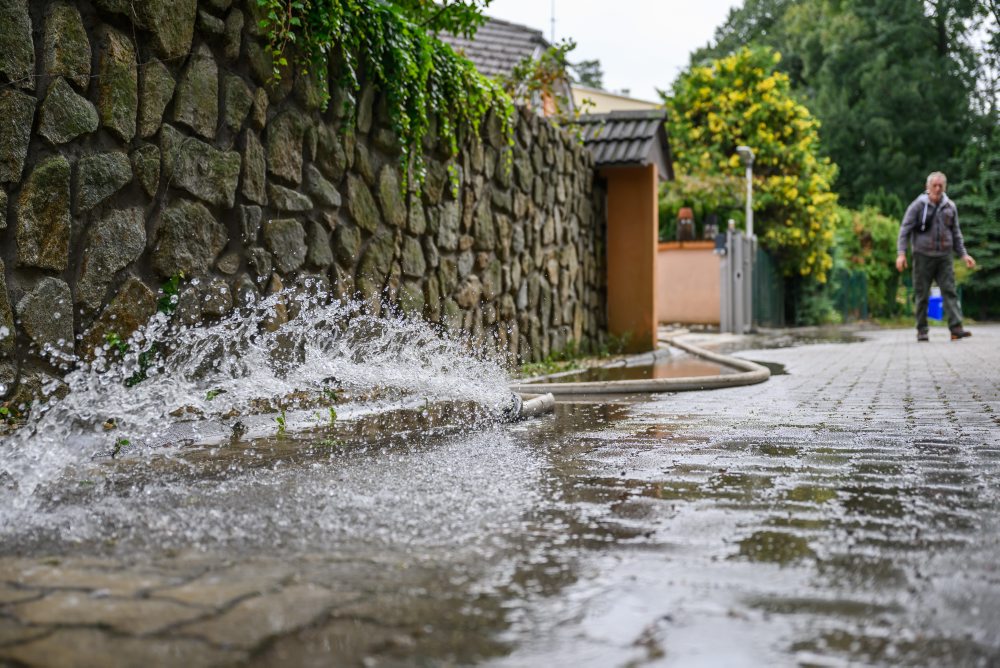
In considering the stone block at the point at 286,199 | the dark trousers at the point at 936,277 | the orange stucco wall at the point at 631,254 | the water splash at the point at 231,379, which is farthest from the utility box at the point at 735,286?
the stone block at the point at 286,199

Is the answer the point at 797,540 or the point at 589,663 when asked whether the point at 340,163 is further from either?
the point at 589,663

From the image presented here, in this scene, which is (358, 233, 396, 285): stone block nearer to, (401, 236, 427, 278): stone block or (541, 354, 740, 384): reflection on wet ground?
(401, 236, 427, 278): stone block

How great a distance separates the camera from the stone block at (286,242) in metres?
6.46

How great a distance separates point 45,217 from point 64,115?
0.49m

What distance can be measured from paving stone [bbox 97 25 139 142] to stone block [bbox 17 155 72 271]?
40 cm

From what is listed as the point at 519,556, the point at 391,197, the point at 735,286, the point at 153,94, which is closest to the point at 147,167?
the point at 153,94

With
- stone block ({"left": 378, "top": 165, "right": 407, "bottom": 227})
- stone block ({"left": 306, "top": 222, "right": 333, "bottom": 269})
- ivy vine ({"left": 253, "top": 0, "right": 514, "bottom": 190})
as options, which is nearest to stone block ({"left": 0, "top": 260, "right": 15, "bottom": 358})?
ivy vine ({"left": 253, "top": 0, "right": 514, "bottom": 190})

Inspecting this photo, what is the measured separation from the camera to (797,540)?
315cm

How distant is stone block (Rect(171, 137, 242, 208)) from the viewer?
18.7 ft

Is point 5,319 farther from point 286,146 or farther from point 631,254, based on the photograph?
point 631,254

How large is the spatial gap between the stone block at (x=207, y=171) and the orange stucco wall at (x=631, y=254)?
786cm

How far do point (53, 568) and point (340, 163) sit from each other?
4.65 meters

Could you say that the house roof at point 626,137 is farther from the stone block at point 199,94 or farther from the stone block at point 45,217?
the stone block at point 45,217

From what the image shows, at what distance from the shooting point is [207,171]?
5891 millimetres
